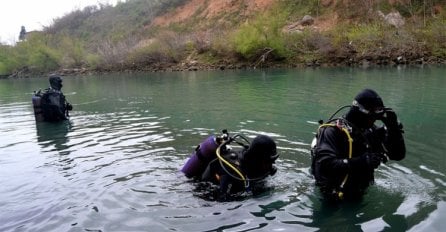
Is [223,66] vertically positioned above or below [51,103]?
above

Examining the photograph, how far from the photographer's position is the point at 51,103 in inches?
547

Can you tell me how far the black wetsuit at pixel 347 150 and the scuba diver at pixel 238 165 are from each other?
73cm

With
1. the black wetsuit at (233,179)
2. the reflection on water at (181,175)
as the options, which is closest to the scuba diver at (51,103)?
the reflection on water at (181,175)

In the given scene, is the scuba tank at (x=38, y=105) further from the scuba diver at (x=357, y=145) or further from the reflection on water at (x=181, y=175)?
the scuba diver at (x=357, y=145)

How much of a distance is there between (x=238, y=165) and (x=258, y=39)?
36151 mm

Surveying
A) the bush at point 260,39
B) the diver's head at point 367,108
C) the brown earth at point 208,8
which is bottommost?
the diver's head at point 367,108

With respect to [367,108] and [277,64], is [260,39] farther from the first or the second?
[367,108]

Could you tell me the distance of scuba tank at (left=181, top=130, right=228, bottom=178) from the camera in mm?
6773

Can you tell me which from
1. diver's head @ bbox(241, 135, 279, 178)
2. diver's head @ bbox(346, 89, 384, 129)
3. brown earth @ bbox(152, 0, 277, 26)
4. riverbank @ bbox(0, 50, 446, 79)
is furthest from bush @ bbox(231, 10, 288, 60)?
diver's head @ bbox(346, 89, 384, 129)

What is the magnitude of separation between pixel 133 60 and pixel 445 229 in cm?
4882

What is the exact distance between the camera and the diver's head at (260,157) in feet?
19.2

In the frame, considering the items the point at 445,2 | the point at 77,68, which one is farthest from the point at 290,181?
the point at 77,68

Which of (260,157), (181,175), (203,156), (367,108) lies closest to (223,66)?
(181,175)

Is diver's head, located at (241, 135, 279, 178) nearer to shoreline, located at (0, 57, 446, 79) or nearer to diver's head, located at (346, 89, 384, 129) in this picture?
diver's head, located at (346, 89, 384, 129)
